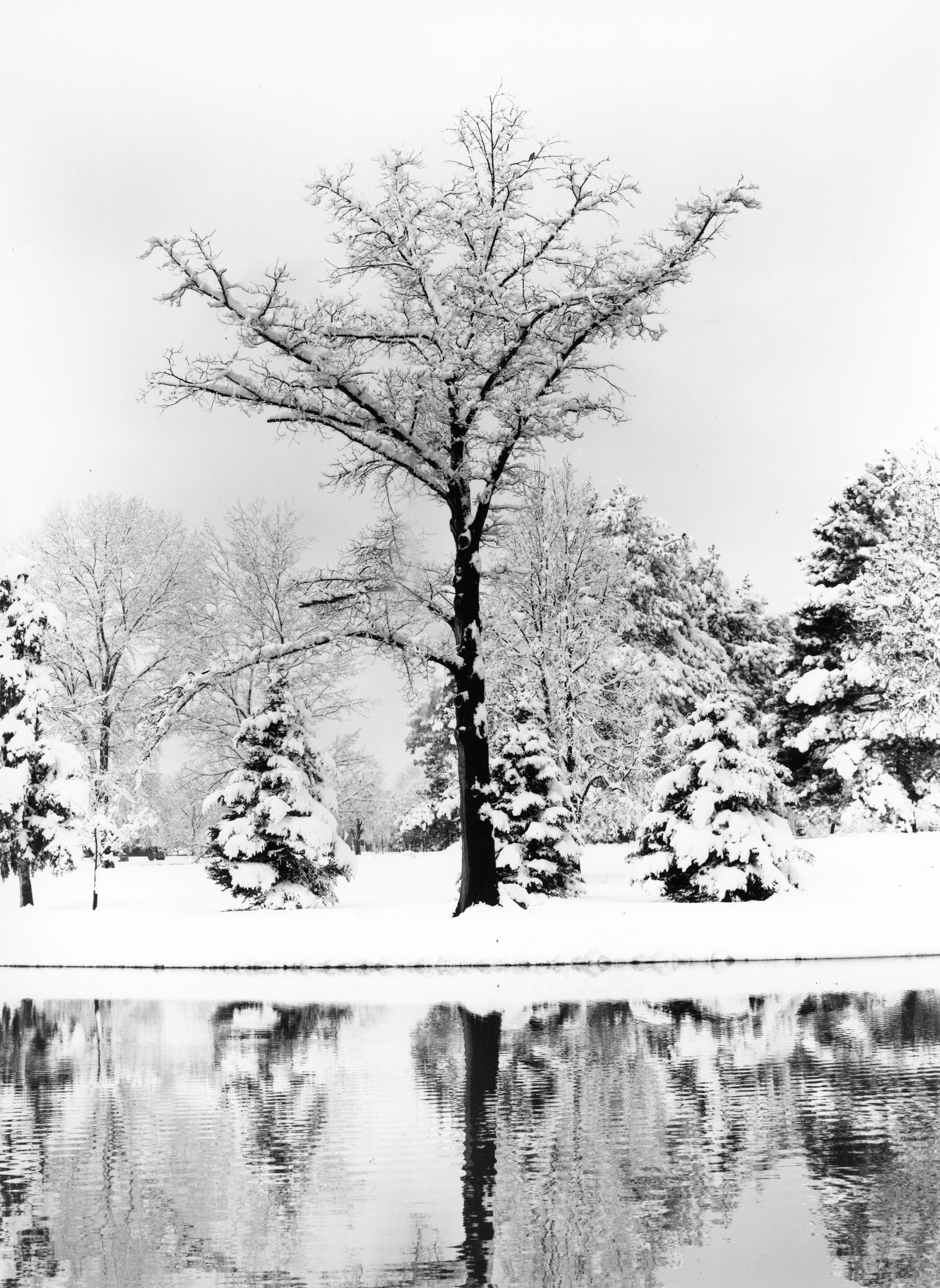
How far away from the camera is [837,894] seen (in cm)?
2600

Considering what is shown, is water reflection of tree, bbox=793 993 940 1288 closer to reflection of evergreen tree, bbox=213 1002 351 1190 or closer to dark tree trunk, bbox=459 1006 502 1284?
dark tree trunk, bbox=459 1006 502 1284

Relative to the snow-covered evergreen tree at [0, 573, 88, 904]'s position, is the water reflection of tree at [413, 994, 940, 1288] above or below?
below

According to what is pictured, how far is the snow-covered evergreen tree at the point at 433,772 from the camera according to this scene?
52906 millimetres

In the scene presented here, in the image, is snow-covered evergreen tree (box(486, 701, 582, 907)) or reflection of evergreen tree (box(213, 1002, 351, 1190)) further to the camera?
snow-covered evergreen tree (box(486, 701, 582, 907))

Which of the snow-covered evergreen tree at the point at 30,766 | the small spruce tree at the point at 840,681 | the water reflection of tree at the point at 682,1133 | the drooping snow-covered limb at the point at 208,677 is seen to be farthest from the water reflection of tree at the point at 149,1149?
the small spruce tree at the point at 840,681

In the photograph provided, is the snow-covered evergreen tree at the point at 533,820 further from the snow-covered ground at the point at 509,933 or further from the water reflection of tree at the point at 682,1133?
the water reflection of tree at the point at 682,1133

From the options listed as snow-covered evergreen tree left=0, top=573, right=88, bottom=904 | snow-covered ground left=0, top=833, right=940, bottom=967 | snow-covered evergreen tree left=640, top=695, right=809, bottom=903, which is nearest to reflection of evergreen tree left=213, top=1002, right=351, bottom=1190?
snow-covered ground left=0, top=833, right=940, bottom=967

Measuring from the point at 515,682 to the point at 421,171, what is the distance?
13.5 m

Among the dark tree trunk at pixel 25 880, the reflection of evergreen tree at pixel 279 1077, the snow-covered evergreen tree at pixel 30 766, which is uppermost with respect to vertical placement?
the snow-covered evergreen tree at pixel 30 766

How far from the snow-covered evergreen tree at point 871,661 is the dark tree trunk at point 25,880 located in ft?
71.7

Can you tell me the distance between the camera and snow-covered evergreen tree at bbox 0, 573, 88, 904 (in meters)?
30.3

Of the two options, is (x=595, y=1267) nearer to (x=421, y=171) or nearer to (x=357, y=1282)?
(x=357, y=1282)

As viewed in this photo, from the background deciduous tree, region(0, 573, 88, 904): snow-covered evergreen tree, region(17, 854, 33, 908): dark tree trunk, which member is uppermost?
the background deciduous tree

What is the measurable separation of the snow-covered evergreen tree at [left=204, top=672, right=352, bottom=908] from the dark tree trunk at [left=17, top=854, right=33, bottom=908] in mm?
4783
